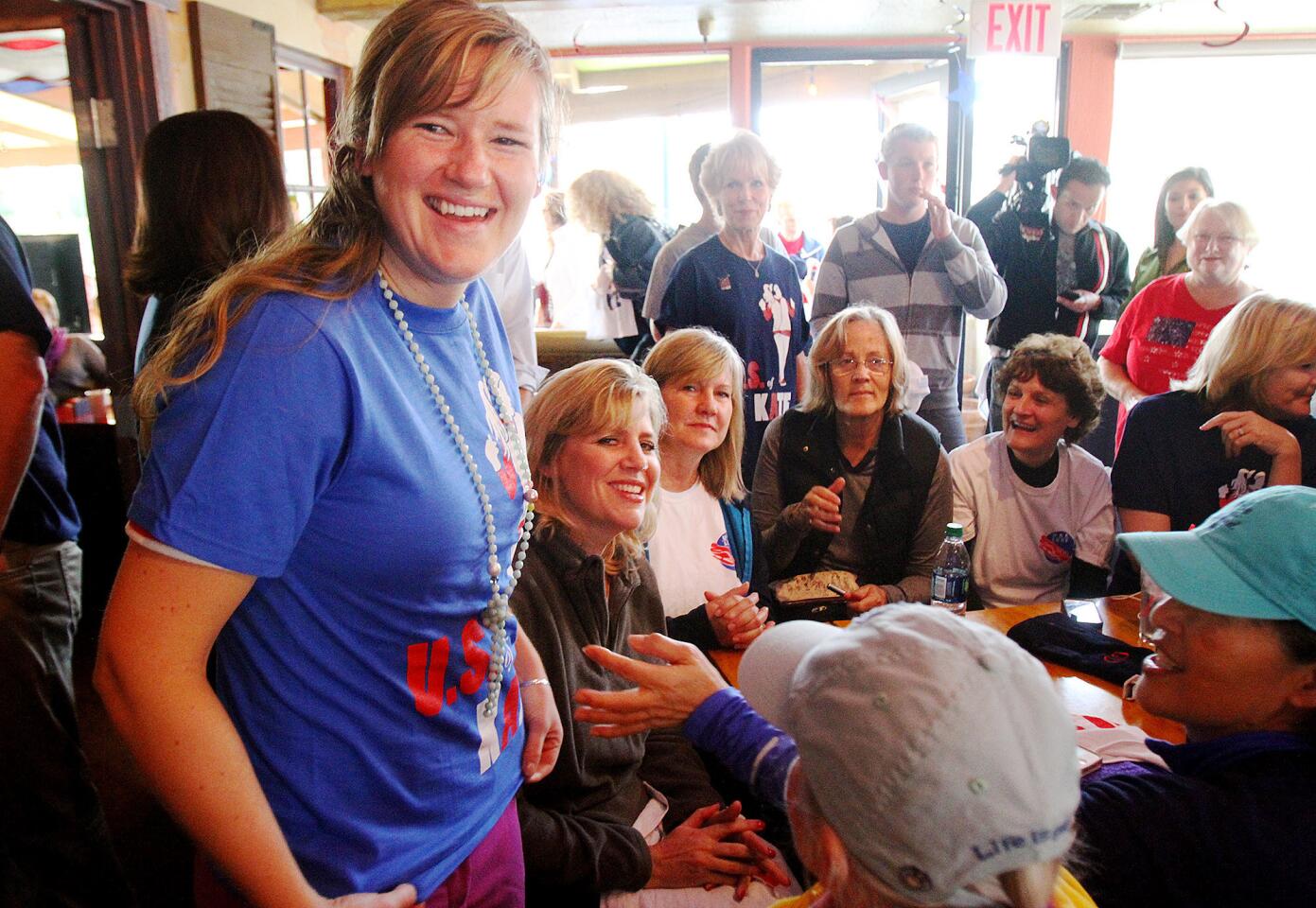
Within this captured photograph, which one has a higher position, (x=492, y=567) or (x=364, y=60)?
(x=364, y=60)

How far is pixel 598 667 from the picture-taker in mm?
1482

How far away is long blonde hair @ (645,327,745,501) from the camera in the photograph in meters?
2.19

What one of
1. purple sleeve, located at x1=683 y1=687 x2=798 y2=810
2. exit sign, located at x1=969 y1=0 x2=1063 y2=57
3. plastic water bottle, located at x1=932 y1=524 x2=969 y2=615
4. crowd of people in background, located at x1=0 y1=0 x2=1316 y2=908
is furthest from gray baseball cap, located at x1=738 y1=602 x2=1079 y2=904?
exit sign, located at x1=969 y1=0 x2=1063 y2=57

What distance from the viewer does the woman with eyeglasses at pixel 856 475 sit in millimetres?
2363

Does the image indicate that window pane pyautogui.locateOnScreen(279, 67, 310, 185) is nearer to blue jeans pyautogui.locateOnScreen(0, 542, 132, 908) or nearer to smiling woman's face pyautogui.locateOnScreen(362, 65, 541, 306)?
blue jeans pyautogui.locateOnScreen(0, 542, 132, 908)

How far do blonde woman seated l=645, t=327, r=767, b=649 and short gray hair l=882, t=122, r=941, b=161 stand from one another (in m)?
1.41

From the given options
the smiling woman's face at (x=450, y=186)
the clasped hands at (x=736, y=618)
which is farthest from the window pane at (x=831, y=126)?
the smiling woman's face at (x=450, y=186)

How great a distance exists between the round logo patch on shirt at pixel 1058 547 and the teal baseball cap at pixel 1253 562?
3.80 feet

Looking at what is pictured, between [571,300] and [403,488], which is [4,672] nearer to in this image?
[403,488]

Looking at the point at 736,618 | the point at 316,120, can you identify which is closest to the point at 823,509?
the point at 736,618

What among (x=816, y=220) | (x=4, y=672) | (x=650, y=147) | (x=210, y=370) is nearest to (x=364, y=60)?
(x=210, y=370)

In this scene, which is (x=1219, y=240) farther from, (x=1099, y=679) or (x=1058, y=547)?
(x=1099, y=679)

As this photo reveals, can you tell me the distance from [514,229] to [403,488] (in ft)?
0.93

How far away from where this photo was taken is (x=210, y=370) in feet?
2.15
